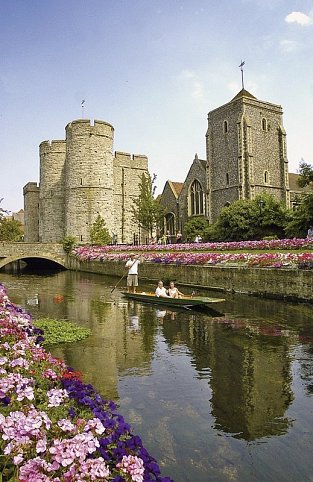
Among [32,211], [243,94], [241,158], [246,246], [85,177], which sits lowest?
[246,246]

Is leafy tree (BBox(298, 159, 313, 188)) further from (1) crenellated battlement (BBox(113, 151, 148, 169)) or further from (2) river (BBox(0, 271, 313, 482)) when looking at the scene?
(1) crenellated battlement (BBox(113, 151, 148, 169))

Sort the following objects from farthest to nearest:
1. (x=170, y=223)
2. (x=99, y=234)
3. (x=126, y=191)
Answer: (x=126, y=191)
(x=170, y=223)
(x=99, y=234)

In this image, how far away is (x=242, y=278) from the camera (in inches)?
744

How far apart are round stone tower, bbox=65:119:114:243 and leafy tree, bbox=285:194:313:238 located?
2511 centimetres

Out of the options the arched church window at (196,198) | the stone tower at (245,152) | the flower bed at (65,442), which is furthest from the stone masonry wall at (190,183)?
the flower bed at (65,442)

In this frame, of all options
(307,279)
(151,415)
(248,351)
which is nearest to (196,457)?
(151,415)

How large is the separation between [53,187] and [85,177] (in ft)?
21.2

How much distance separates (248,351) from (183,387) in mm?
2729

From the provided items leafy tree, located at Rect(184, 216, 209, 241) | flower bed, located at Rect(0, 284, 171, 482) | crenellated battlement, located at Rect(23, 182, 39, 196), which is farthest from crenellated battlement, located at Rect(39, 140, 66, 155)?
flower bed, located at Rect(0, 284, 171, 482)

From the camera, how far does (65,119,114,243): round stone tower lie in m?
45.8

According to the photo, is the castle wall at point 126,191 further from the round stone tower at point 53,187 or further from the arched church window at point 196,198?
the arched church window at point 196,198

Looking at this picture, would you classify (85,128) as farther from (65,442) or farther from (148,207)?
(65,442)

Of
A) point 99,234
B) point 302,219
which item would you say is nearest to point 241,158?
point 99,234

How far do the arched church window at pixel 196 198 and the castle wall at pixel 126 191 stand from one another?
26.3ft
